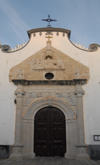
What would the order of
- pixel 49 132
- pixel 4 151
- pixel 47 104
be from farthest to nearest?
pixel 47 104 → pixel 49 132 → pixel 4 151

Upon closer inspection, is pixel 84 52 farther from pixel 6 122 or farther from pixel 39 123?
pixel 6 122

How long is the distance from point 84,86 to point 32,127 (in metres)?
3.30

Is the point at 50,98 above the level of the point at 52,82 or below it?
below

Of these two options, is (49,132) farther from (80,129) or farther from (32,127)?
(80,129)

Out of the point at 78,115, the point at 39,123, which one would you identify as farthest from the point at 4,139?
the point at 78,115

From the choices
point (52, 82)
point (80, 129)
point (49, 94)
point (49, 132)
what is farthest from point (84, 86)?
point (49, 132)

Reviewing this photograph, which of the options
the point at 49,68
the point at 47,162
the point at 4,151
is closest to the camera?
the point at 47,162

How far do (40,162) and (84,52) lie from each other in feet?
19.4

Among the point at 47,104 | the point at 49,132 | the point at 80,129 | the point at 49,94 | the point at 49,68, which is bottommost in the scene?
the point at 49,132

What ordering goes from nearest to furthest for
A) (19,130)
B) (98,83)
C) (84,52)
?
(19,130)
(98,83)
(84,52)

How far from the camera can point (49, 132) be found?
8555 mm

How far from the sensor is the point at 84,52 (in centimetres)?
961

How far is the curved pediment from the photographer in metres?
9.17

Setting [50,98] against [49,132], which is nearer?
[49,132]
